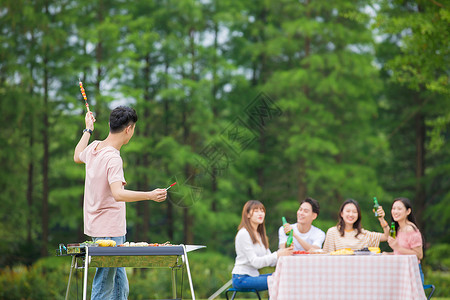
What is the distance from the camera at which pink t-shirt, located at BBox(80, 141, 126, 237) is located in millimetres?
3406

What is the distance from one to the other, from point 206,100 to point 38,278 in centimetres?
561

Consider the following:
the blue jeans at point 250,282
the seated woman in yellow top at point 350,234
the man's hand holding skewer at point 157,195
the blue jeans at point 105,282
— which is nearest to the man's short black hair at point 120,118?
the man's hand holding skewer at point 157,195

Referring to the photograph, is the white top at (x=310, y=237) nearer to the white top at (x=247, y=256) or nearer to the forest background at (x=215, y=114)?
the white top at (x=247, y=256)

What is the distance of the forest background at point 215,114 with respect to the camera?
39.4 ft

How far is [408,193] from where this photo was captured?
1409 centimetres

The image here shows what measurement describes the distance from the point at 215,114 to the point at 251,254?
388 inches

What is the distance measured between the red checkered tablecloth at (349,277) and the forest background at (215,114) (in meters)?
6.61

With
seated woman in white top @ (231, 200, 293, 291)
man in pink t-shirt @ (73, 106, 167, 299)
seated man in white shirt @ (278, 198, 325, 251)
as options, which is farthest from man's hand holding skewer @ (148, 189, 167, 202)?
seated man in white shirt @ (278, 198, 325, 251)

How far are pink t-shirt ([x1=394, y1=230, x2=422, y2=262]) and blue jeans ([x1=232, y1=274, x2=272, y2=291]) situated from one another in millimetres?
1087

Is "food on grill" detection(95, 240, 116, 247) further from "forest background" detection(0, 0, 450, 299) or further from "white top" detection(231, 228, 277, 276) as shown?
"forest background" detection(0, 0, 450, 299)

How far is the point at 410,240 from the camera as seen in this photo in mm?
4602

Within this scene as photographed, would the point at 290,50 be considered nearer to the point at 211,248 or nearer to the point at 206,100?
the point at 206,100

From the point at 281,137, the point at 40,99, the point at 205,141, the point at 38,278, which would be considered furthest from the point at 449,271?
the point at 40,99

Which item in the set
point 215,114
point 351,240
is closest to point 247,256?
point 351,240
